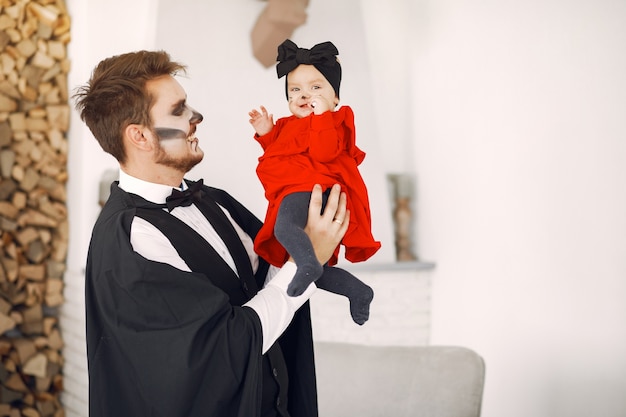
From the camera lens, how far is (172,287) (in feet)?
4.99

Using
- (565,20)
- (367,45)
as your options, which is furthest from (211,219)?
(367,45)

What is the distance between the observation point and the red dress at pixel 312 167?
1669mm

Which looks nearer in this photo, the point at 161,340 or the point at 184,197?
the point at 161,340

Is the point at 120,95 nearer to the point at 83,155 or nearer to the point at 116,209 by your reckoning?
the point at 116,209

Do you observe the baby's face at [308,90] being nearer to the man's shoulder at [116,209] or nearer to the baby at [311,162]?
the baby at [311,162]

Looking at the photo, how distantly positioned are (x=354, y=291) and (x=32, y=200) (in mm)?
2207

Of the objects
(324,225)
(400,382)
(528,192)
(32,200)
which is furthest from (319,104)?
→ (32,200)

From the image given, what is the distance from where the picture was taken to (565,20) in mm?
2674

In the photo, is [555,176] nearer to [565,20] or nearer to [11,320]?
[565,20]

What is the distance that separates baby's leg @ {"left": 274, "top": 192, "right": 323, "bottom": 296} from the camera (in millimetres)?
1573

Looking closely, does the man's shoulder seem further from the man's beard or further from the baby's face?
the baby's face

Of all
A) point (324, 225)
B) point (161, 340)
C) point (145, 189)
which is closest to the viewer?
point (161, 340)

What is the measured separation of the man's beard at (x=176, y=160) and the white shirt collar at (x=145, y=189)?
6 cm

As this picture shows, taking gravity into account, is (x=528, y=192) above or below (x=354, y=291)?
above
